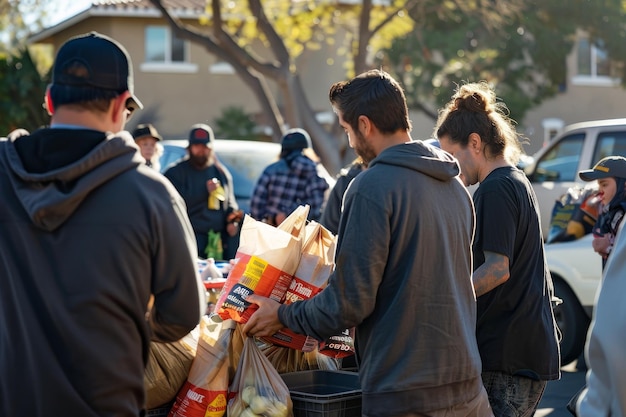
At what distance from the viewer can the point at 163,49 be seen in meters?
35.7

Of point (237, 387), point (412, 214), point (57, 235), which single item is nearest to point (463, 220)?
point (412, 214)

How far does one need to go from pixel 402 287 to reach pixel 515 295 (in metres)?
1.00

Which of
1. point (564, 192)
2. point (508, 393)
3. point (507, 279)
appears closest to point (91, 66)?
point (507, 279)

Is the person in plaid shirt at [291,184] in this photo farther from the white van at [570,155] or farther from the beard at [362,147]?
the beard at [362,147]

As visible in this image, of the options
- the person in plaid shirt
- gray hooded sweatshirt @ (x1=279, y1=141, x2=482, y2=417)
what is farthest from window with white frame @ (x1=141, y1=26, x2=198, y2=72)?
gray hooded sweatshirt @ (x1=279, y1=141, x2=482, y2=417)

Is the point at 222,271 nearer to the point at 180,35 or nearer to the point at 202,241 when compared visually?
the point at 202,241

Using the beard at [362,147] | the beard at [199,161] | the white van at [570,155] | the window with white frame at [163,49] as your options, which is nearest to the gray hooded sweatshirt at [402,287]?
the beard at [362,147]

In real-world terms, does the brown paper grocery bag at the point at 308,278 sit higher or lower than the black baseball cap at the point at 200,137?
higher

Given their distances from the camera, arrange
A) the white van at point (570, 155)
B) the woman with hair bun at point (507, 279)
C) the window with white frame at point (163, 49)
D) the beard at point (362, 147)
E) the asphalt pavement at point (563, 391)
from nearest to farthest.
Result: the beard at point (362, 147) < the woman with hair bun at point (507, 279) < the asphalt pavement at point (563, 391) < the white van at point (570, 155) < the window with white frame at point (163, 49)

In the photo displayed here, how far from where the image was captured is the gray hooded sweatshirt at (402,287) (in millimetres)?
3547

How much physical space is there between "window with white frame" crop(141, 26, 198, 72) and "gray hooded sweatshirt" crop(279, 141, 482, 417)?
107 feet

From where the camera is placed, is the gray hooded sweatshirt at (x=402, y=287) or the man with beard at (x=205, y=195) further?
the man with beard at (x=205, y=195)

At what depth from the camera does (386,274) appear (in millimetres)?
3609

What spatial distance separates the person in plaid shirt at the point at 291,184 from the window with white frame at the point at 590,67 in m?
29.7
